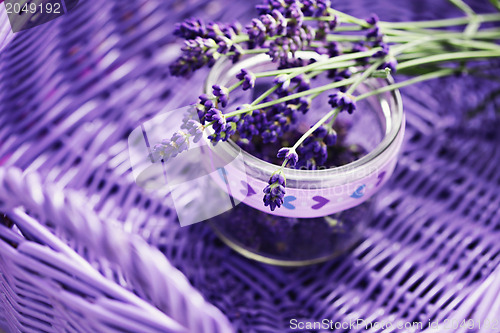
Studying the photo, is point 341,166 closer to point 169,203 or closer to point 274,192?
point 274,192

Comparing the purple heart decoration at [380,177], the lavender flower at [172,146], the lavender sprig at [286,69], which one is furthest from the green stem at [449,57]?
the lavender flower at [172,146]

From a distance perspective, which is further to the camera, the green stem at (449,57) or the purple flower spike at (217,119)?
the green stem at (449,57)

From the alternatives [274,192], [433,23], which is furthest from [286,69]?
[433,23]

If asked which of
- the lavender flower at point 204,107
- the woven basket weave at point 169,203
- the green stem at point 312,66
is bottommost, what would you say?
the woven basket weave at point 169,203

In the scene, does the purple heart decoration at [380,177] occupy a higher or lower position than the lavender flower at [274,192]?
lower

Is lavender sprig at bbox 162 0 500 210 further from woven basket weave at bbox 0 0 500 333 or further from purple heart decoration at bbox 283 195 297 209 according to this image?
woven basket weave at bbox 0 0 500 333

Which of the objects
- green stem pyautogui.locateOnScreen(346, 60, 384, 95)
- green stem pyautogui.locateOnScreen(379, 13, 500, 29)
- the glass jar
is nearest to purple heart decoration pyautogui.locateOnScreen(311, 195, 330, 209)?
the glass jar

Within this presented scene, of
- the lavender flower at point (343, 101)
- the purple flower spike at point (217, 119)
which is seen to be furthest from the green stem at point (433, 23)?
the purple flower spike at point (217, 119)

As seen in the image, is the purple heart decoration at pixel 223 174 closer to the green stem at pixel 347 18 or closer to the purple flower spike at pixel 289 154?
the purple flower spike at pixel 289 154
